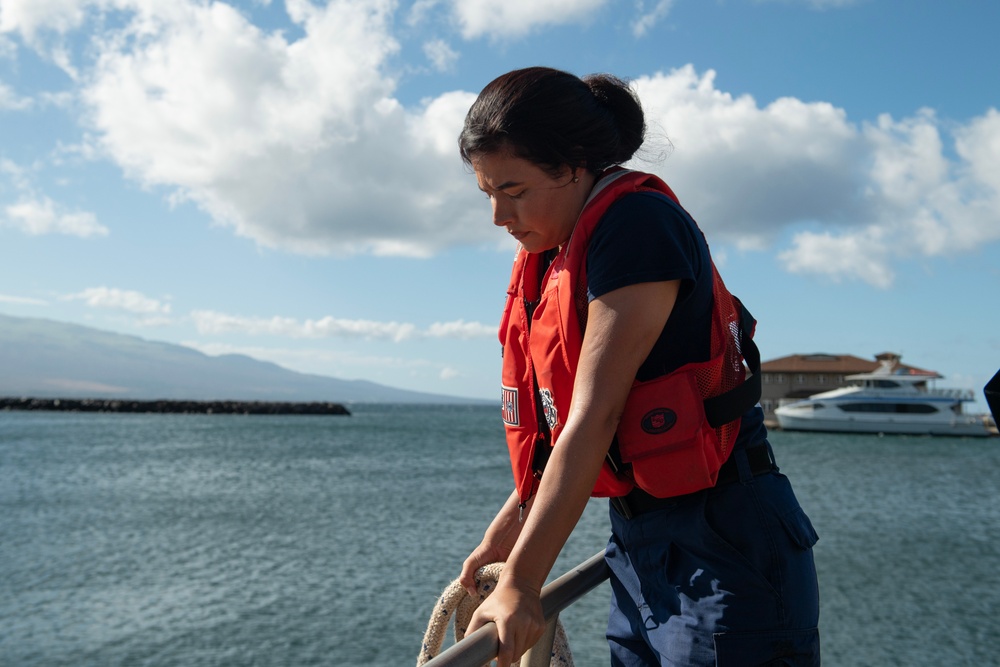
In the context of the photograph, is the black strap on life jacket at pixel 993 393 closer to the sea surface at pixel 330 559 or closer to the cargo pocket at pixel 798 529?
the cargo pocket at pixel 798 529

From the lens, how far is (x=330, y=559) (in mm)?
17328

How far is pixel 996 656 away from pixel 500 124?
13342 millimetres

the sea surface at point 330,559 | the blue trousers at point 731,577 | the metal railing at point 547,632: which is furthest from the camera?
the sea surface at point 330,559

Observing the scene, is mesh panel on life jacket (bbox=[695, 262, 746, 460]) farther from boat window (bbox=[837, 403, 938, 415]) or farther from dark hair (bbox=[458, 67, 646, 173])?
boat window (bbox=[837, 403, 938, 415])

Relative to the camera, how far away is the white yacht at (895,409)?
189 feet

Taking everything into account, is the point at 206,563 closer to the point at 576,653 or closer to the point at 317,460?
the point at 576,653

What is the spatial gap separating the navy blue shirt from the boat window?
61.4 m

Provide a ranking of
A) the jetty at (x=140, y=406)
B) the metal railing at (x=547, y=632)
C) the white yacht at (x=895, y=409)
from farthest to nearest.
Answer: the jetty at (x=140, y=406)
the white yacht at (x=895, y=409)
the metal railing at (x=547, y=632)

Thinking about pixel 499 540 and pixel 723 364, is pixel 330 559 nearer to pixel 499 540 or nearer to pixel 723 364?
pixel 499 540

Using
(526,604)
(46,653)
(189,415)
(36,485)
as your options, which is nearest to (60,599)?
(46,653)

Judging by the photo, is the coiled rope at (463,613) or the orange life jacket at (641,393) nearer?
the orange life jacket at (641,393)

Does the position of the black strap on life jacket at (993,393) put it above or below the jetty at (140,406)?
above

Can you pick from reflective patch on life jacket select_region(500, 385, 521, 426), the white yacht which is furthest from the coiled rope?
the white yacht

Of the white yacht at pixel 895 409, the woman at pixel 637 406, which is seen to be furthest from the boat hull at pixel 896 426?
the woman at pixel 637 406
